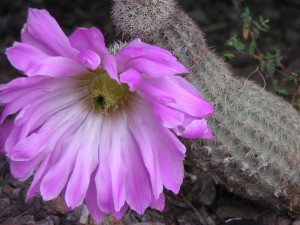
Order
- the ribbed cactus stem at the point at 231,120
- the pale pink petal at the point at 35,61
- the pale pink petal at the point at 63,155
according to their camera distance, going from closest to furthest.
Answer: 1. the pale pink petal at the point at 35,61
2. the pale pink petal at the point at 63,155
3. the ribbed cactus stem at the point at 231,120

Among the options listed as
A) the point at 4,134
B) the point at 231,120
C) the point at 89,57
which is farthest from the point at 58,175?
the point at 231,120

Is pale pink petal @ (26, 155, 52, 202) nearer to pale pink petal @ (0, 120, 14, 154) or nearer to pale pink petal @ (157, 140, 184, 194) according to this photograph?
pale pink petal @ (0, 120, 14, 154)

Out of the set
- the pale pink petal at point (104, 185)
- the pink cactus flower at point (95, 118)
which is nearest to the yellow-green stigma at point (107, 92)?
the pink cactus flower at point (95, 118)

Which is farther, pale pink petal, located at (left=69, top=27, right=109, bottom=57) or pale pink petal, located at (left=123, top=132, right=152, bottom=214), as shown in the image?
pale pink petal, located at (left=123, top=132, right=152, bottom=214)

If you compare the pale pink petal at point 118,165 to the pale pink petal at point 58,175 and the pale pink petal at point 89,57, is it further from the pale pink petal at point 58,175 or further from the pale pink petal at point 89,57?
the pale pink petal at point 89,57

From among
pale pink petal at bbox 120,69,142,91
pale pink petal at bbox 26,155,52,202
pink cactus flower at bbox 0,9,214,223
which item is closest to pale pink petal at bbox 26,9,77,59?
pink cactus flower at bbox 0,9,214,223

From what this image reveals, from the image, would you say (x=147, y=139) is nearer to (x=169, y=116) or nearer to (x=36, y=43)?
(x=169, y=116)
